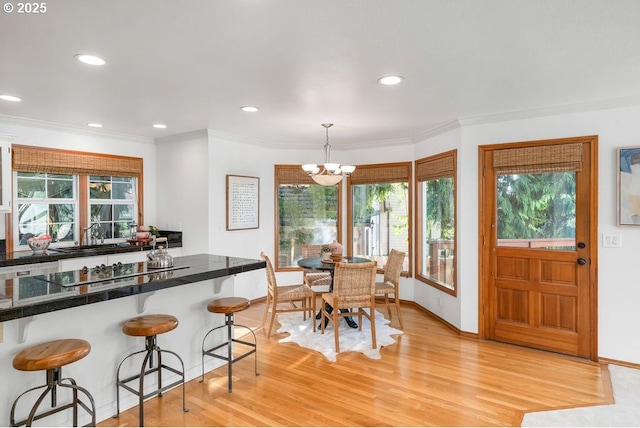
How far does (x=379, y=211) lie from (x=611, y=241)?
118 inches

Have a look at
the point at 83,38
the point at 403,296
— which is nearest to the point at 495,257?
the point at 403,296

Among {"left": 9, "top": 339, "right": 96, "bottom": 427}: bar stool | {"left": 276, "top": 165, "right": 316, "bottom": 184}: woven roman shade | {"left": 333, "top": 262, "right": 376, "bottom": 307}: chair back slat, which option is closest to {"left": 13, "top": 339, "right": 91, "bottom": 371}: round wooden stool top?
{"left": 9, "top": 339, "right": 96, "bottom": 427}: bar stool

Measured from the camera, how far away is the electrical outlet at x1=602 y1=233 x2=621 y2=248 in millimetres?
3520

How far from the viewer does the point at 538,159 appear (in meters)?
3.83

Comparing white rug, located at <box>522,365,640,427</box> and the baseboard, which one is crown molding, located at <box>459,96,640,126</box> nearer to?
the baseboard

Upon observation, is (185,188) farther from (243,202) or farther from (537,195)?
(537,195)

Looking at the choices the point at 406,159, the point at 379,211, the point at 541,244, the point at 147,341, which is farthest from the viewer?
the point at 379,211

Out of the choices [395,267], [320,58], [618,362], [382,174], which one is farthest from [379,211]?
[320,58]

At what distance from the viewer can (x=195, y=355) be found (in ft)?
10.8

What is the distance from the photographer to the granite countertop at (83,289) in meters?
1.99

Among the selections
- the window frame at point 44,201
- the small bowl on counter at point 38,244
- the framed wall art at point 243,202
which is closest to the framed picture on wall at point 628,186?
the framed wall art at point 243,202

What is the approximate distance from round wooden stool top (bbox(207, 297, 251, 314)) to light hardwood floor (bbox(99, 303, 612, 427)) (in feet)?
2.03

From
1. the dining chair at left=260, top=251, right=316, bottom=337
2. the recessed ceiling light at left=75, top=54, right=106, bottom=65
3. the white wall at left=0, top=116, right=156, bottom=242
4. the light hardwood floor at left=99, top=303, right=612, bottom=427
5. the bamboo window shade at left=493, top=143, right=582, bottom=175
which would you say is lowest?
the light hardwood floor at left=99, top=303, right=612, bottom=427

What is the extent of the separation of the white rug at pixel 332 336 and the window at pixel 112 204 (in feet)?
8.69
